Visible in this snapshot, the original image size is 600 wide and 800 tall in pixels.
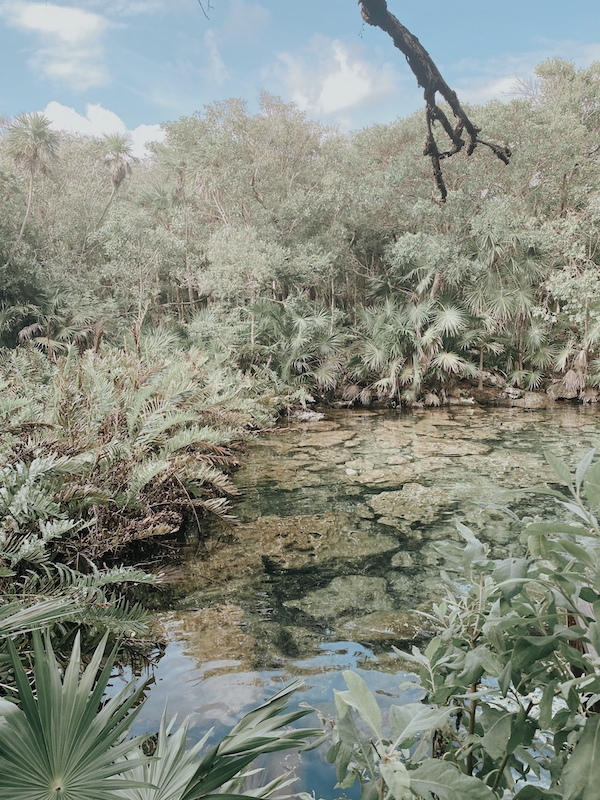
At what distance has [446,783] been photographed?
60 centimetres

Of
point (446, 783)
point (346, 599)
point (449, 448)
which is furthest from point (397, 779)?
point (449, 448)

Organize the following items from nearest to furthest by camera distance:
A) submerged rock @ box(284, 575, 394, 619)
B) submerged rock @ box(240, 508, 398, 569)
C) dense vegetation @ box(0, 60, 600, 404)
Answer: submerged rock @ box(284, 575, 394, 619) < submerged rock @ box(240, 508, 398, 569) < dense vegetation @ box(0, 60, 600, 404)

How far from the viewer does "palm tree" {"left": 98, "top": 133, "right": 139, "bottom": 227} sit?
16.2 metres

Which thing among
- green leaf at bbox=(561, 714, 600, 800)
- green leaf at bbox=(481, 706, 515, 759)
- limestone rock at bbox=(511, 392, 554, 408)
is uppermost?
green leaf at bbox=(561, 714, 600, 800)

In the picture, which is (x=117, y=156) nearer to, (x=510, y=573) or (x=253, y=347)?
(x=253, y=347)

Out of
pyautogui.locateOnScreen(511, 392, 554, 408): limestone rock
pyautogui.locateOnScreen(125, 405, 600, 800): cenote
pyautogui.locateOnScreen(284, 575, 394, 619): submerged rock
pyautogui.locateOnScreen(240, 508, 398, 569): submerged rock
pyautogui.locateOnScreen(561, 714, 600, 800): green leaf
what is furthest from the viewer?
pyautogui.locateOnScreen(511, 392, 554, 408): limestone rock

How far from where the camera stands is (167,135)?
15.0 meters

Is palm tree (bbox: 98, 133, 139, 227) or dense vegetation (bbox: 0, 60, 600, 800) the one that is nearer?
dense vegetation (bbox: 0, 60, 600, 800)

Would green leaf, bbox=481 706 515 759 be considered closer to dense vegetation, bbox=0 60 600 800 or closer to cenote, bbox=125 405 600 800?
dense vegetation, bbox=0 60 600 800

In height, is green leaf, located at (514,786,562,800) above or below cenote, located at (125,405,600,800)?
above

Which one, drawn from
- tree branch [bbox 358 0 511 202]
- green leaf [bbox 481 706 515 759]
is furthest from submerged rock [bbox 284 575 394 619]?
tree branch [bbox 358 0 511 202]

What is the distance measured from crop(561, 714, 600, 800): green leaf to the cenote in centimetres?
39

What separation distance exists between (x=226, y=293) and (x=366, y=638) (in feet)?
30.8

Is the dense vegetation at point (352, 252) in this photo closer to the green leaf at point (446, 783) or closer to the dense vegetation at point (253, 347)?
the dense vegetation at point (253, 347)
